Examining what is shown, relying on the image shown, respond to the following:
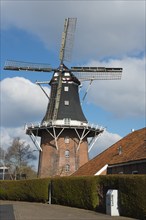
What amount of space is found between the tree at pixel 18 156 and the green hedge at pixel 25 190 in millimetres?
21224

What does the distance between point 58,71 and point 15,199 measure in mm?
16789

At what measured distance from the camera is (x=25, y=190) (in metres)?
29.4

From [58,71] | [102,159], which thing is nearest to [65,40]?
[58,71]

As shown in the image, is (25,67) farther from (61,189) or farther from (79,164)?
(61,189)

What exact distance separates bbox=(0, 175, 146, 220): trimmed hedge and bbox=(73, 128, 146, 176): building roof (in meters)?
4.39

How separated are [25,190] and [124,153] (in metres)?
8.70

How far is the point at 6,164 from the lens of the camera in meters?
57.4

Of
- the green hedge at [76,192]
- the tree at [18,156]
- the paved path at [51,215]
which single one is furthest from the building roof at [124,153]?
the tree at [18,156]

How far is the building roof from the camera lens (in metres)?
24.8

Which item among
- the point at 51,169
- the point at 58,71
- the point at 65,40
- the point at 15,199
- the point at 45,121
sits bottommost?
the point at 15,199

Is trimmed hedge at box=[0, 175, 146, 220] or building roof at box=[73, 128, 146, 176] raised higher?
building roof at box=[73, 128, 146, 176]

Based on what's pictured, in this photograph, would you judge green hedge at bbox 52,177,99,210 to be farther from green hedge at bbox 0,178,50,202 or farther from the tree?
the tree

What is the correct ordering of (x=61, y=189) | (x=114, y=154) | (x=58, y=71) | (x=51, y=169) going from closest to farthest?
(x=61, y=189), (x=114, y=154), (x=51, y=169), (x=58, y=71)

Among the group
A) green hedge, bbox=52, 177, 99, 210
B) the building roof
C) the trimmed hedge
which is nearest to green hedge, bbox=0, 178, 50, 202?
the trimmed hedge
